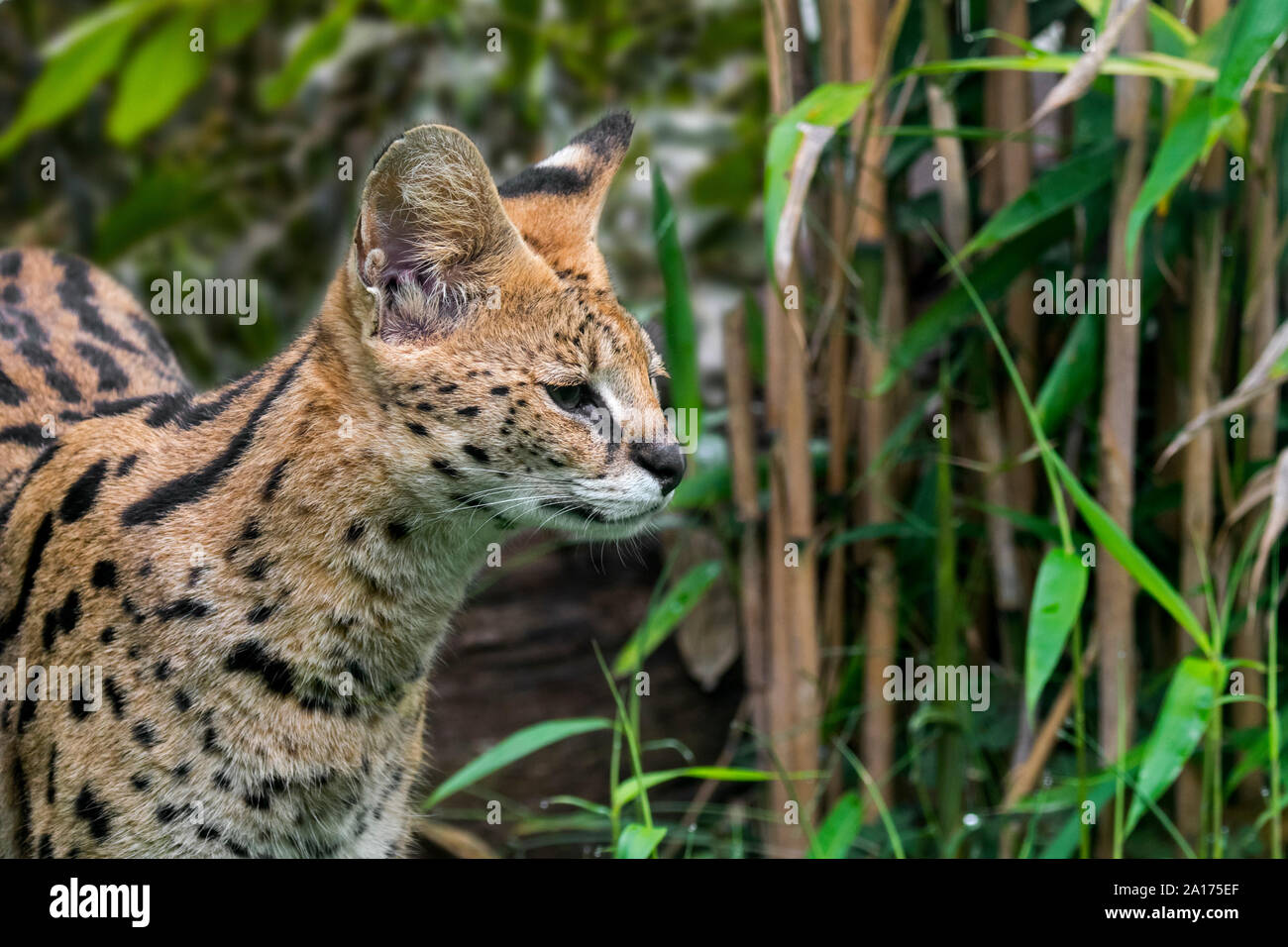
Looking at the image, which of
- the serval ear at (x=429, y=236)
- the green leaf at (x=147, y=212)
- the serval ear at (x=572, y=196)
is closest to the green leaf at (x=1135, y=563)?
the serval ear at (x=572, y=196)

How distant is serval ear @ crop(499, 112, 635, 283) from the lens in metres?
2.27

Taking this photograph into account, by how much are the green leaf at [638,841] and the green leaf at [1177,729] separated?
87 centimetres

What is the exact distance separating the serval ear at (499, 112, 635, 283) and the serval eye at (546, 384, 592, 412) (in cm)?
23

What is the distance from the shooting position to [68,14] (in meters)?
5.24

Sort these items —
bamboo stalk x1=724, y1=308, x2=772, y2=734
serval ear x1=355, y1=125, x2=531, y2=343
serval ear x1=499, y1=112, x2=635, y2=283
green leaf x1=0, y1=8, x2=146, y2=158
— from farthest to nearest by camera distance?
green leaf x1=0, y1=8, x2=146, y2=158, bamboo stalk x1=724, y1=308, x2=772, y2=734, serval ear x1=499, y1=112, x2=635, y2=283, serval ear x1=355, y1=125, x2=531, y2=343

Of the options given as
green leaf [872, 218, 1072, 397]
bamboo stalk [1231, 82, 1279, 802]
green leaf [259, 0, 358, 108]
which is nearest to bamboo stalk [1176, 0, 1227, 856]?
bamboo stalk [1231, 82, 1279, 802]

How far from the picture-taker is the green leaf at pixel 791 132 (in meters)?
2.50

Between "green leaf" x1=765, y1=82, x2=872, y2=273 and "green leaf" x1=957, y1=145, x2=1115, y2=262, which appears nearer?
"green leaf" x1=765, y1=82, x2=872, y2=273

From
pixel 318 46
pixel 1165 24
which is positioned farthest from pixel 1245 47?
pixel 318 46

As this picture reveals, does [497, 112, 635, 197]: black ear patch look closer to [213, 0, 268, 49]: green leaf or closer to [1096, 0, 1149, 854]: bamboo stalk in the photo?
[1096, 0, 1149, 854]: bamboo stalk

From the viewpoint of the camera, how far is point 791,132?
8.36ft

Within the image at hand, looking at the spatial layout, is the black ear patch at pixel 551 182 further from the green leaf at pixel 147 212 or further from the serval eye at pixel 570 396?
the green leaf at pixel 147 212

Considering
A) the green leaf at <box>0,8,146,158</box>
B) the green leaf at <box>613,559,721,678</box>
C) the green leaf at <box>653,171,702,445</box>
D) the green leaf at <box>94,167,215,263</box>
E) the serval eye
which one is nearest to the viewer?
the serval eye

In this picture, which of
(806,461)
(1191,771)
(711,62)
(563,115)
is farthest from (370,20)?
(1191,771)
